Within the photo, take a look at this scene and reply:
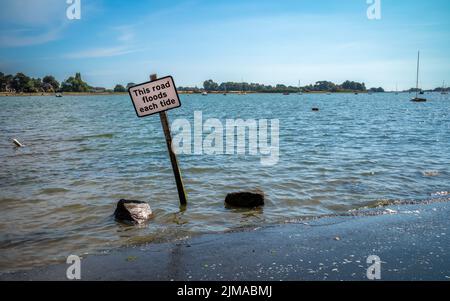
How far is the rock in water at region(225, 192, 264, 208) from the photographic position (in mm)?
9180

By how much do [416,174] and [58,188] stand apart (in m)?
12.6

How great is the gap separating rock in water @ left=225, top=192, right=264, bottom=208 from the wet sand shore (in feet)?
6.30

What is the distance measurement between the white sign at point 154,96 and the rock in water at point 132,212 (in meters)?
2.14

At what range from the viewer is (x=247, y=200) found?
362 inches

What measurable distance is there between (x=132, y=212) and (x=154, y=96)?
8.69 ft

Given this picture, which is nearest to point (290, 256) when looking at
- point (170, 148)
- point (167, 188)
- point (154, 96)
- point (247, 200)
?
point (247, 200)

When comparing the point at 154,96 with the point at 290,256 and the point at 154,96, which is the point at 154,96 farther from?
the point at 290,256

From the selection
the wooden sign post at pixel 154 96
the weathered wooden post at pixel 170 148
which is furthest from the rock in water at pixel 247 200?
the wooden sign post at pixel 154 96

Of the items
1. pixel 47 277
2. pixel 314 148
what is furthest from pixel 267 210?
pixel 314 148

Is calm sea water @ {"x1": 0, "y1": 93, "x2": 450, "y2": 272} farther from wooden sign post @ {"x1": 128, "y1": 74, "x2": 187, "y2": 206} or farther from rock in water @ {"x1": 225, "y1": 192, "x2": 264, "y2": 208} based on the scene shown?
wooden sign post @ {"x1": 128, "y1": 74, "x2": 187, "y2": 206}

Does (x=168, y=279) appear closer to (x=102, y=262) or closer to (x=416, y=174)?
(x=102, y=262)

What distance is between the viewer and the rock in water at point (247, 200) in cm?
918


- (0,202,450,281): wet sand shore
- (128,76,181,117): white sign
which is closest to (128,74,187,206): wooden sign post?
(128,76,181,117): white sign

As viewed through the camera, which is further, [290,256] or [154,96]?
[154,96]
